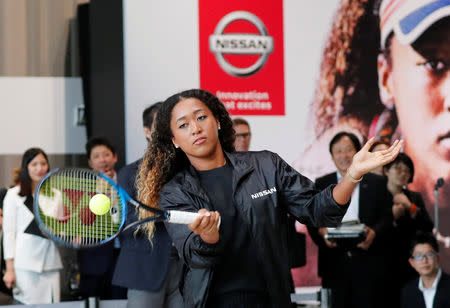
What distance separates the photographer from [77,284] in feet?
19.2

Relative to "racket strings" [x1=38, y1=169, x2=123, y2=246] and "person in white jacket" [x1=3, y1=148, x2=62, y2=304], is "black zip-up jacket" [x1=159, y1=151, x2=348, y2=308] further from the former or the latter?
"person in white jacket" [x1=3, y1=148, x2=62, y2=304]

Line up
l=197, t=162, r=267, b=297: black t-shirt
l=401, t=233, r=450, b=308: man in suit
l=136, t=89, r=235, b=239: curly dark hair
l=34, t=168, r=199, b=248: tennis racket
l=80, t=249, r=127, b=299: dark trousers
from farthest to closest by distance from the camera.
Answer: l=401, t=233, r=450, b=308: man in suit < l=80, t=249, r=127, b=299: dark trousers < l=136, t=89, r=235, b=239: curly dark hair < l=197, t=162, r=267, b=297: black t-shirt < l=34, t=168, r=199, b=248: tennis racket

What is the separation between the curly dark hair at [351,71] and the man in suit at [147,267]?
282cm

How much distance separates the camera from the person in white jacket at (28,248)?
5461mm

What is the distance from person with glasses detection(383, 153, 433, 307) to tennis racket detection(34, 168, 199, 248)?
130 inches

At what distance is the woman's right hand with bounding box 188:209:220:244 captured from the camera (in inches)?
100

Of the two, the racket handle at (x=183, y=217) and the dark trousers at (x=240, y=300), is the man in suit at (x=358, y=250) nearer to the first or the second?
the dark trousers at (x=240, y=300)

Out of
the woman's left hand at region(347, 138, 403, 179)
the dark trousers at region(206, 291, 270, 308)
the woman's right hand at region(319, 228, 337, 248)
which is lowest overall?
the woman's right hand at region(319, 228, 337, 248)

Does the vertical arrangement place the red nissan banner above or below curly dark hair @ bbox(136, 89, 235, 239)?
above

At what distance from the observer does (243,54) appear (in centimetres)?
642

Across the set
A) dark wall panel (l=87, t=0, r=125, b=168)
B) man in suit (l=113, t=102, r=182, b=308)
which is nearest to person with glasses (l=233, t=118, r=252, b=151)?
dark wall panel (l=87, t=0, r=125, b=168)

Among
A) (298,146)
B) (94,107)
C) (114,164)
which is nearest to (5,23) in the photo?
(94,107)

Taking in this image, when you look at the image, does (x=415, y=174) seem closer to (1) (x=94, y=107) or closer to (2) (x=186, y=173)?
(1) (x=94, y=107)

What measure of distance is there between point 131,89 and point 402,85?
243 cm
